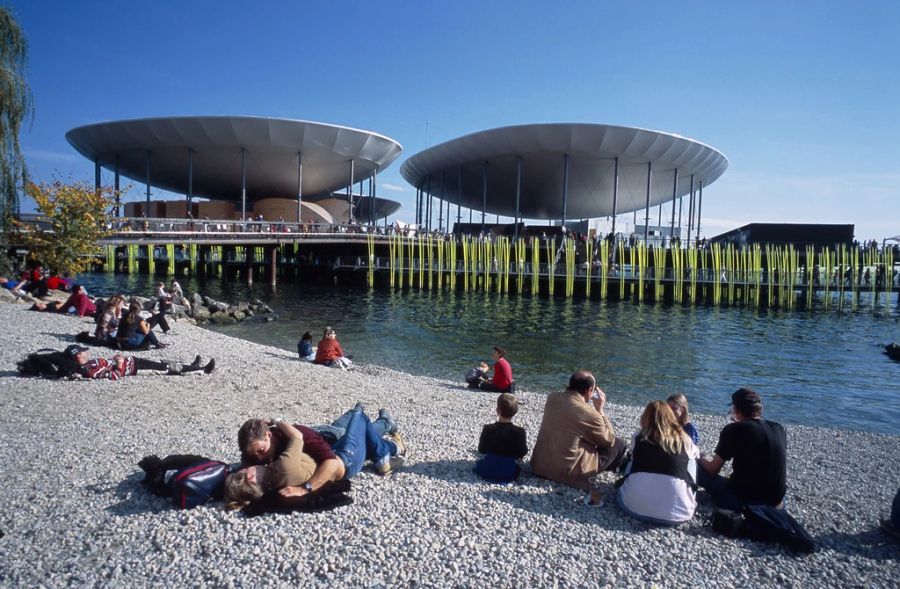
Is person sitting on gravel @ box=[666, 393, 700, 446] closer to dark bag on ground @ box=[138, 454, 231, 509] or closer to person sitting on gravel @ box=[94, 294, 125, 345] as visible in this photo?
dark bag on ground @ box=[138, 454, 231, 509]

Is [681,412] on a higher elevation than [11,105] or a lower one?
lower

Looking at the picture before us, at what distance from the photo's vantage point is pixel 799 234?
153ft

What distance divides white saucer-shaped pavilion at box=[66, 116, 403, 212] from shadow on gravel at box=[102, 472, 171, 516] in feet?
143

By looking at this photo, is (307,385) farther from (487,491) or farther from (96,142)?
(96,142)

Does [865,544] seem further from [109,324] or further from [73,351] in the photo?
[109,324]

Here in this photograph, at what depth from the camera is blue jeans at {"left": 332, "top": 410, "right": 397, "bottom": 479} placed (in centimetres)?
452

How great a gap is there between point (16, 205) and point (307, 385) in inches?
507

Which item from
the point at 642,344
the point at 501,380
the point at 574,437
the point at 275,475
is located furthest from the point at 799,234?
the point at 275,475

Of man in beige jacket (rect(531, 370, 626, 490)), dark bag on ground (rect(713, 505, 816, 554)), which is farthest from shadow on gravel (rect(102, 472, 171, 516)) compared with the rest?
dark bag on ground (rect(713, 505, 816, 554))

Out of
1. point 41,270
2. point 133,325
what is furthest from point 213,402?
point 41,270

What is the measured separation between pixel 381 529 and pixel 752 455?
2.89 m

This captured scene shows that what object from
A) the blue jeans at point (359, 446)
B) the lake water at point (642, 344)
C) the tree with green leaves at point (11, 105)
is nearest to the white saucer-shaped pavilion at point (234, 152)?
the lake water at point (642, 344)

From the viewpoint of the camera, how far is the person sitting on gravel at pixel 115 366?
8000 mm

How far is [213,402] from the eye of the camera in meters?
7.57
